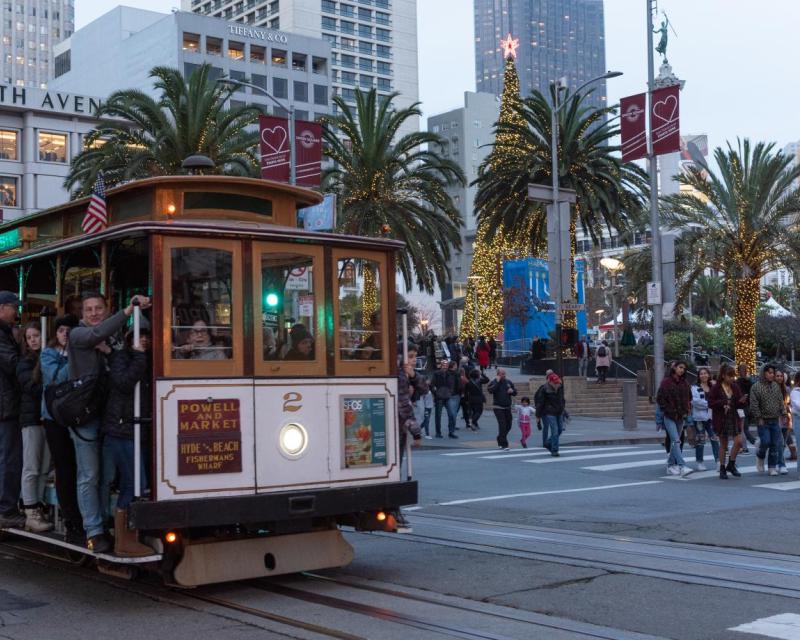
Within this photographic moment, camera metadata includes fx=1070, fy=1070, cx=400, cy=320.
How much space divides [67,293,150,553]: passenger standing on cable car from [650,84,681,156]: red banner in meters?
17.3

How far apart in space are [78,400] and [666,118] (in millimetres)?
18332

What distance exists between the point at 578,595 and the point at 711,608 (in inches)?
39.4

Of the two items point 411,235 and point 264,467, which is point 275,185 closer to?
point 264,467

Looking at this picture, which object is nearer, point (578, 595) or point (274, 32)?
point (578, 595)

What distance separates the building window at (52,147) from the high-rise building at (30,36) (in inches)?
3427

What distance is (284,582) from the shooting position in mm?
8742

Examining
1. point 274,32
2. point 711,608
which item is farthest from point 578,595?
point 274,32

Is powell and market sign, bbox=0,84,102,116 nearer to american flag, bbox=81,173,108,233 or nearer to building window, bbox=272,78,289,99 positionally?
building window, bbox=272,78,289,99

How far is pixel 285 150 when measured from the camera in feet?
74.7

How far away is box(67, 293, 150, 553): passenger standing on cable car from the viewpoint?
7.86m

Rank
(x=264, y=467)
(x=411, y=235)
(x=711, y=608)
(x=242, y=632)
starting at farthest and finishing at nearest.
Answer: (x=411, y=235), (x=264, y=467), (x=711, y=608), (x=242, y=632)

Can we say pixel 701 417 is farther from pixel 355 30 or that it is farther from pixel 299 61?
pixel 355 30

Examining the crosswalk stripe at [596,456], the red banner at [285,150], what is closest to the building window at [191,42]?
the red banner at [285,150]

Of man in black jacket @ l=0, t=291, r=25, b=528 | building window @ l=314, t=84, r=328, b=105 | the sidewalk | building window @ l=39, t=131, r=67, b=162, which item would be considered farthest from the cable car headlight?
building window @ l=314, t=84, r=328, b=105
